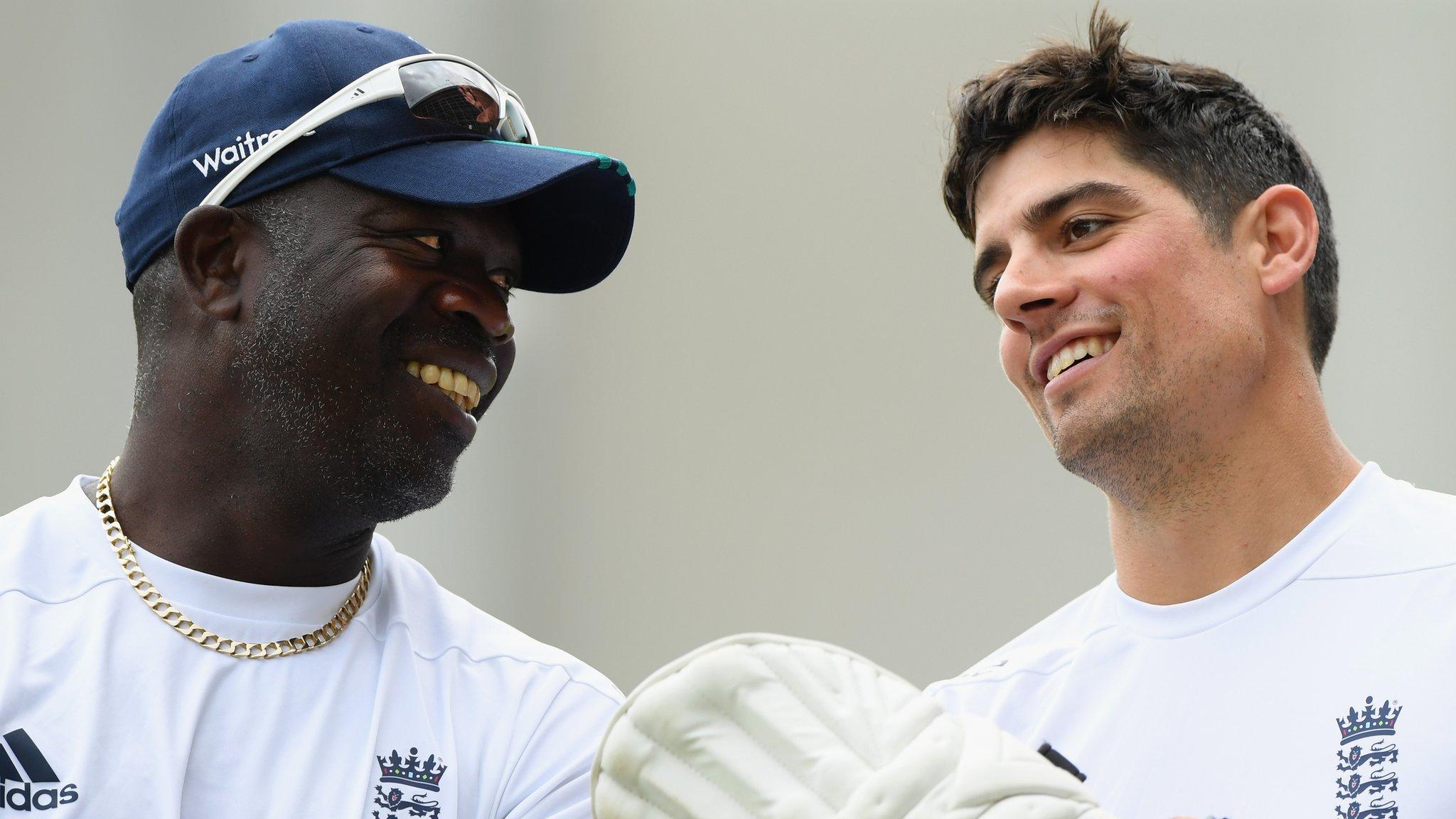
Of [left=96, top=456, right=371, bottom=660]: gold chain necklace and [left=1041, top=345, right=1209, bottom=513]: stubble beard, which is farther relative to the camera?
[left=1041, top=345, right=1209, bottom=513]: stubble beard

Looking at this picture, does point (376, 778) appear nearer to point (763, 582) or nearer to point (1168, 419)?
point (1168, 419)

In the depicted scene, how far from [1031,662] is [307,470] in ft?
3.09

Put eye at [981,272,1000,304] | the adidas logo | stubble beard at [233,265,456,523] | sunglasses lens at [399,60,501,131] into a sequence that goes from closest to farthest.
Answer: the adidas logo < stubble beard at [233,265,456,523] < sunglasses lens at [399,60,501,131] < eye at [981,272,1000,304]

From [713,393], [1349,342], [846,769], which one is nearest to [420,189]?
[846,769]

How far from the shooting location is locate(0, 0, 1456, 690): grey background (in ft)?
12.8

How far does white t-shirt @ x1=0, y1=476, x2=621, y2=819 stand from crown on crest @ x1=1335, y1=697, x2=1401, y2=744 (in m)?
0.84

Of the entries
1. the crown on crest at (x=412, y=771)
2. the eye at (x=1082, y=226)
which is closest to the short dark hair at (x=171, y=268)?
the crown on crest at (x=412, y=771)

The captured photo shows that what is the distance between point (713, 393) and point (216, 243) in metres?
2.29

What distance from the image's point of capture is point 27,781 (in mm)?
1498

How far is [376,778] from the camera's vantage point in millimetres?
1626

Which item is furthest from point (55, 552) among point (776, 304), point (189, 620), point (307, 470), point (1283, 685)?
point (776, 304)

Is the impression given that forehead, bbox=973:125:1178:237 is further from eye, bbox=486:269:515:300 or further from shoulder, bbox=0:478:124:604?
shoulder, bbox=0:478:124:604

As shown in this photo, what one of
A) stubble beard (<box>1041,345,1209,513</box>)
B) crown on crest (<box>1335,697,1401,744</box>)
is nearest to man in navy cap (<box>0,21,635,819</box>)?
stubble beard (<box>1041,345,1209,513</box>)

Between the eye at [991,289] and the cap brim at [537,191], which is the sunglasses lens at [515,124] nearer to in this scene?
the cap brim at [537,191]
